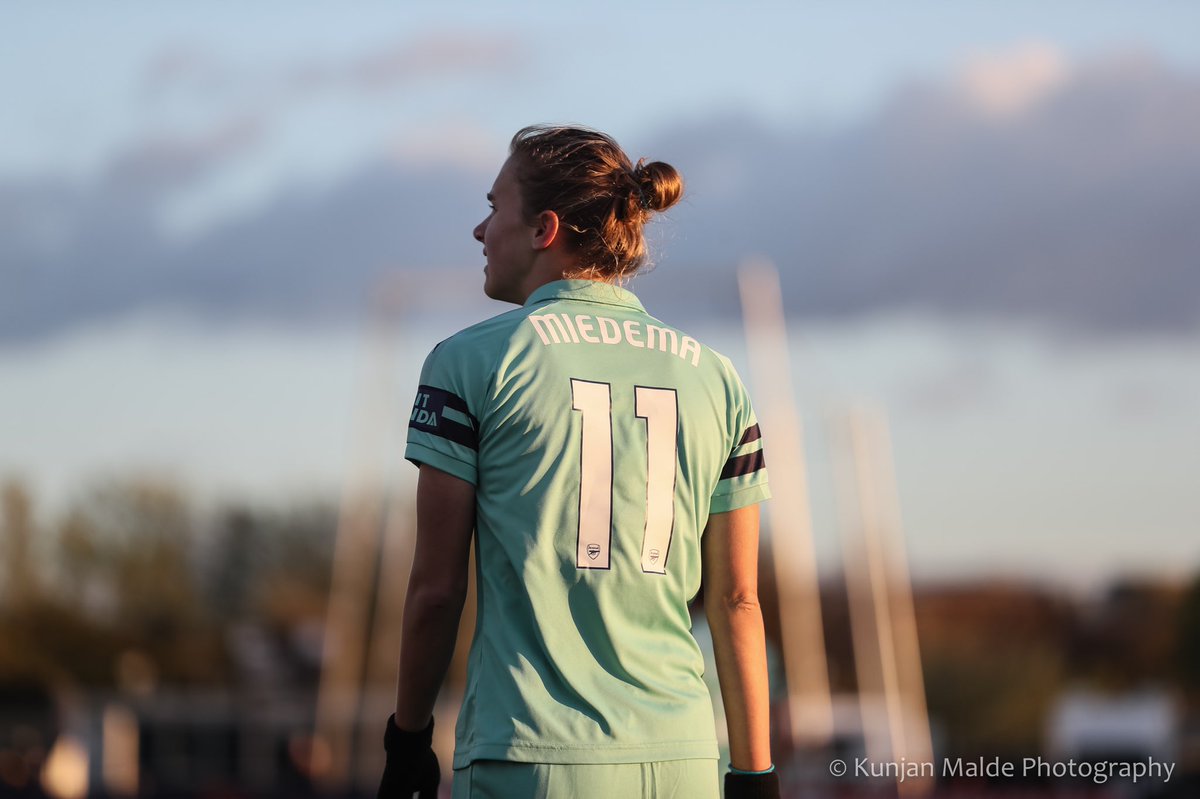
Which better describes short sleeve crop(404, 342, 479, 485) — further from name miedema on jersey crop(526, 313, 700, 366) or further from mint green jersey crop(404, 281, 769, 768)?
name miedema on jersey crop(526, 313, 700, 366)

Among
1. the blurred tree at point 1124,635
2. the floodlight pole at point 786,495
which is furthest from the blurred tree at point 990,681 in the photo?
the floodlight pole at point 786,495

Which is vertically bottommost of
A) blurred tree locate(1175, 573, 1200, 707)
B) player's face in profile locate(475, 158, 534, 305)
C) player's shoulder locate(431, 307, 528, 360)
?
player's shoulder locate(431, 307, 528, 360)

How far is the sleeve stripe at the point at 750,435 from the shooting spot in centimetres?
346

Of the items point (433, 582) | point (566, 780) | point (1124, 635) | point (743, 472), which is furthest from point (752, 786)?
point (1124, 635)

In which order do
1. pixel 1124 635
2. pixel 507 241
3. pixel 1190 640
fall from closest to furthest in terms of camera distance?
pixel 507 241, pixel 1190 640, pixel 1124 635

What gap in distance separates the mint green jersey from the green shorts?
2 centimetres

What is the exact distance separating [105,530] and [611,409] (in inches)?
2412

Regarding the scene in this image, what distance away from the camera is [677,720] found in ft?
10.4

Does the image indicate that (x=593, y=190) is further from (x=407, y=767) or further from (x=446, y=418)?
(x=407, y=767)

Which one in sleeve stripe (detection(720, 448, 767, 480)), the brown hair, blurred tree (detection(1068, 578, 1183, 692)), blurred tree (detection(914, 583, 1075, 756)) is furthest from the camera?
blurred tree (detection(1068, 578, 1183, 692))

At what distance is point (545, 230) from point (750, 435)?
22.8 inches

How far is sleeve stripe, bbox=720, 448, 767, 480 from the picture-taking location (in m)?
3.42

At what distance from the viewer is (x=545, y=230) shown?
11.0 feet

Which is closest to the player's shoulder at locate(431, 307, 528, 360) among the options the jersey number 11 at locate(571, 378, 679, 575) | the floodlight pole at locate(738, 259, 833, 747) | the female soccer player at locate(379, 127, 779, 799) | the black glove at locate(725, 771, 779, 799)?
the female soccer player at locate(379, 127, 779, 799)
